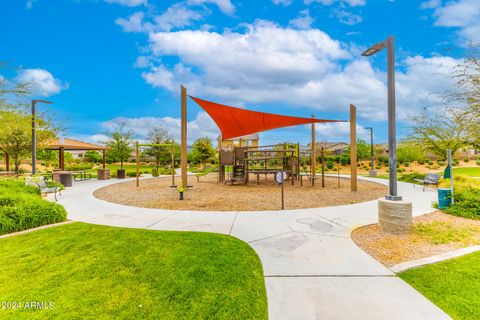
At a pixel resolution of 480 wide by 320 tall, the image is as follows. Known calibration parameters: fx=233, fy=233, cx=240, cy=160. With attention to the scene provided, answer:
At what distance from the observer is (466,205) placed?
20.4 feet

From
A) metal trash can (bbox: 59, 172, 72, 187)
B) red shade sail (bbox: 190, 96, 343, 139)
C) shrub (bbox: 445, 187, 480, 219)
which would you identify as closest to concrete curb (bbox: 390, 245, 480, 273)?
shrub (bbox: 445, 187, 480, 219)

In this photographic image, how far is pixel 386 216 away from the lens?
4.50 m

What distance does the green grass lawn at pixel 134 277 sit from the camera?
2236 mm

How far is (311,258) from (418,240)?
2269 millimetres

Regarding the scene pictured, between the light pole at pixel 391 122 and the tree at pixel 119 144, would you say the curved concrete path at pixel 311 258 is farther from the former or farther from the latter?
the tree at pixel 119 144

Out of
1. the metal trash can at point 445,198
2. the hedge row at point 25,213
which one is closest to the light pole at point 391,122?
the metal trash can at point 445,198

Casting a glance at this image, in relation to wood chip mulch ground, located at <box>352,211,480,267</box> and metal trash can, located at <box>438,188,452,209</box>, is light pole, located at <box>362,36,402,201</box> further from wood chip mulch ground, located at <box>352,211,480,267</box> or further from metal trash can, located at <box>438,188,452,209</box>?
metal trash can, located at <box>438,188,452,209</box>

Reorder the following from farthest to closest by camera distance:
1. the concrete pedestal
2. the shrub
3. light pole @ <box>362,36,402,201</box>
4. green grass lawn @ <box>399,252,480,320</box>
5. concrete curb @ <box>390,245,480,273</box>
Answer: the shrub → light pole @ <box>362,36,402,201</box> → the concrete pedestal → concrete curb @ <box>390,245,480,273</box> → green grass lawn @ <box>399,252,480,320</box>

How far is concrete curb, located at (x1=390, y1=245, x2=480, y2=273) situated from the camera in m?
3.06

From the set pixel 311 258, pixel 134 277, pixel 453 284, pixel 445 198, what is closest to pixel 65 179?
pixel 134 277

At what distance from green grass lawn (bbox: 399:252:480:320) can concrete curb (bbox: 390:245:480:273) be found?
0.08m

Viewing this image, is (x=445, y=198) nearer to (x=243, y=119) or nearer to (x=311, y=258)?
(x=311, y=258)

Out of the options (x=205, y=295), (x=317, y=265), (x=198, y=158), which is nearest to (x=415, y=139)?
(x=317, y=265)

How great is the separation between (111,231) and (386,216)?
5307 mm
